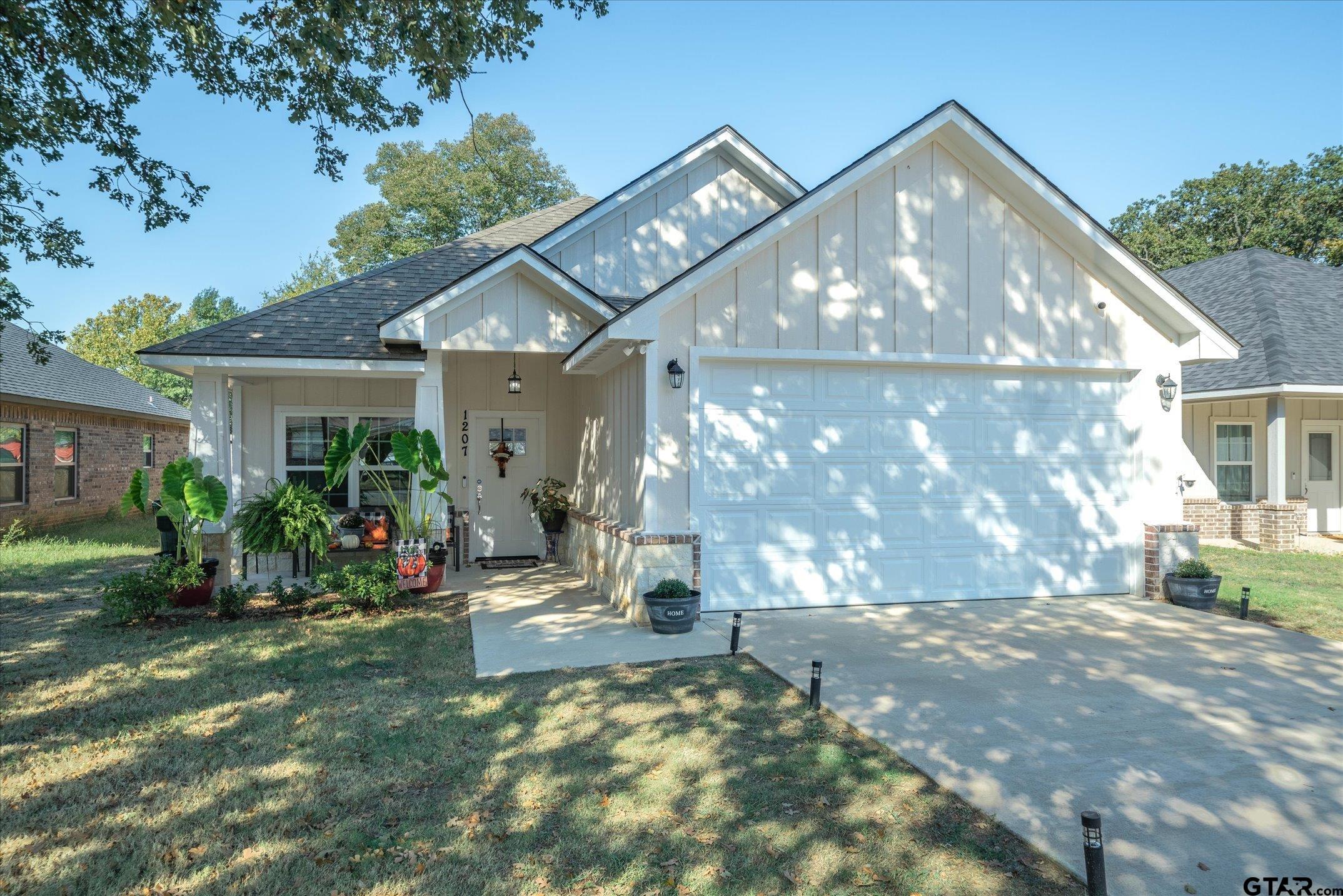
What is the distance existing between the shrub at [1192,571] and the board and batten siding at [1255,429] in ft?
28.7

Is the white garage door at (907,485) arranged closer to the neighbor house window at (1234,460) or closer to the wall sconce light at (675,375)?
the wall sconce light at (675,375)

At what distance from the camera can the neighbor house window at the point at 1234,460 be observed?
53.2 ft

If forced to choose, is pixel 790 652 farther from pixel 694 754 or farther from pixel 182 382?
pixel 182 382

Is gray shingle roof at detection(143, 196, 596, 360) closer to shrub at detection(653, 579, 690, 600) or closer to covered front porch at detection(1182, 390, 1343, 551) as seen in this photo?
shrub at detection(653, 579, 690, 600)

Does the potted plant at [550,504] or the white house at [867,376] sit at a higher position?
the white house at [867,376]

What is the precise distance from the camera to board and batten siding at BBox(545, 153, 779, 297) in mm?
11688

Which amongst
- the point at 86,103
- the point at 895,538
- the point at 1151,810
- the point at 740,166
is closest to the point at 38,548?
the point at 86,103

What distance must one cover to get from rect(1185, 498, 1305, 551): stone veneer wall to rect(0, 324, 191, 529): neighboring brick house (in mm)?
22909

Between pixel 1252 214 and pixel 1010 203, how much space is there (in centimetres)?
3525

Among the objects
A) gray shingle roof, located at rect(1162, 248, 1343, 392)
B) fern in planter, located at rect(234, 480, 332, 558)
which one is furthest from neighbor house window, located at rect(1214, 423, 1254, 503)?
fern in planter, located at rect(234, 480, 332, 558)

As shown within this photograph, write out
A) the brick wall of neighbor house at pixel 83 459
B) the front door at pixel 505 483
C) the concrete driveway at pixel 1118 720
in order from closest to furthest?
the concrete driveway at pixel 1118 720 < the front door at pixel 505 483 < the brick wall of neighbor house at pixel 83 459

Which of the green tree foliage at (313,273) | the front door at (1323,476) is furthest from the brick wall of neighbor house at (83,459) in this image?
the front door at (1323,476)

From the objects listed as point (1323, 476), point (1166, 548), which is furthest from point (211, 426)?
point (1323, 476)

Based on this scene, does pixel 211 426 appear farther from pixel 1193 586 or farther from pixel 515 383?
pixel 1193 586
